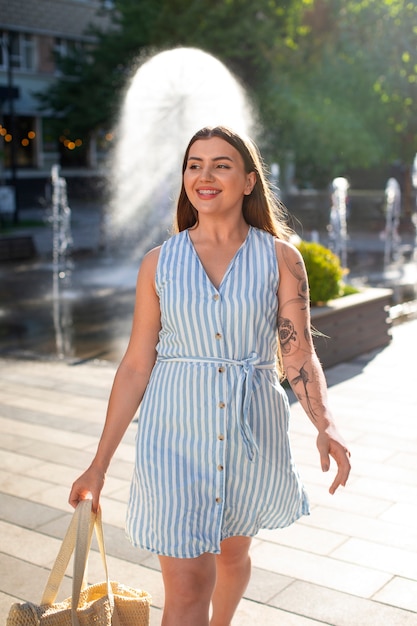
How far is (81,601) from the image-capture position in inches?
104

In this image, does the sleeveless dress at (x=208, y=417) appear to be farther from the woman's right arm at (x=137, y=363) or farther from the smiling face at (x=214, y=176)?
the smiling face at (x=214, y=176)

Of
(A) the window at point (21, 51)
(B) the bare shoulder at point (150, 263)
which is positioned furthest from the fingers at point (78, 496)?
(A) the window at point (21, 51)

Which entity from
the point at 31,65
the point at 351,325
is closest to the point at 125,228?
the point at 351,325

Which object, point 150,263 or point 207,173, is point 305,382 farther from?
point 207,173

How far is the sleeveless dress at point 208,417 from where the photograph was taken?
2.77 metres

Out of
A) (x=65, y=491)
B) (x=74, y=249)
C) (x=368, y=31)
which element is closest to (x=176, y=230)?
(x=65, y=491)

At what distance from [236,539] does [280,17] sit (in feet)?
86.4

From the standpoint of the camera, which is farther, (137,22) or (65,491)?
(137,22)

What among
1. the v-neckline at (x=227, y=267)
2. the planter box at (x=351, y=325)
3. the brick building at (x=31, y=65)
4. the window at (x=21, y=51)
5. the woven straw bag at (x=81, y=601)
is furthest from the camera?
the window at (x=21, y=51)

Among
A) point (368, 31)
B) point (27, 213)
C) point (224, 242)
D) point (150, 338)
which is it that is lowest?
point (27, 213)

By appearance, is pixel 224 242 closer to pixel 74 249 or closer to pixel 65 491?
pixel 65 491

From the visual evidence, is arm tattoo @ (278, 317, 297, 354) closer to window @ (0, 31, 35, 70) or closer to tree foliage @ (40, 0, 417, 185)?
tree foliage @ (40, 0, 417, 185)

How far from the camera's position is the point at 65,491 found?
5.38 metres

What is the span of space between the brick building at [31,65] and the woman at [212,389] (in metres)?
38.7
